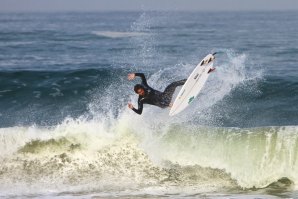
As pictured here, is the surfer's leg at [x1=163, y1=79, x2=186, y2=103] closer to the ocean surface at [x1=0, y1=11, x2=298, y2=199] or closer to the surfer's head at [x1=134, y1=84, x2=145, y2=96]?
the surfer's head at [x1=134, y1=84, x2=145, y2=96]

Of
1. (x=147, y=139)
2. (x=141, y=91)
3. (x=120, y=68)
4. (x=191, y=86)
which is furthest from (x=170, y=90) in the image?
(x=120, y=68)

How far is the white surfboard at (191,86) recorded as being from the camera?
12789 mm

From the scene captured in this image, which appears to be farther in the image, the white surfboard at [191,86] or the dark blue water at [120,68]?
the dark blue water at [120,68]

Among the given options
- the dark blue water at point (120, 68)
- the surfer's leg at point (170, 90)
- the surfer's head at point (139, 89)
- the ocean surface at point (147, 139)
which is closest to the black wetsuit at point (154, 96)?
the surfer's leg at point (170, 90)

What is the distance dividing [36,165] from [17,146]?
0.94 m

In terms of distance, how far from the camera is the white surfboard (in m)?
→ 12.8

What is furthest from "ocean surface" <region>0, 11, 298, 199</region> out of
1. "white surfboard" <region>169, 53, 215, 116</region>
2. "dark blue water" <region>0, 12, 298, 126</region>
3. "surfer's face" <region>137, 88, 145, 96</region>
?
"surfer's face" <region>137, 88, 145, 96</region>

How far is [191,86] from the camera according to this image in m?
13.0

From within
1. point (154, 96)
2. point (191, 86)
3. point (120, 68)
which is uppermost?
point (120, 68)

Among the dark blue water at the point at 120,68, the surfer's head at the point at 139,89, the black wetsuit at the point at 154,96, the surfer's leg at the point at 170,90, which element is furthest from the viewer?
the dark blue water at the point at 120,68

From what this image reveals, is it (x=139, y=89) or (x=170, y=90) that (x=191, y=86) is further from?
(x=139, y=89)

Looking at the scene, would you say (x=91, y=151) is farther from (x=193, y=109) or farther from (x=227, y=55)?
(x=227, y=55)

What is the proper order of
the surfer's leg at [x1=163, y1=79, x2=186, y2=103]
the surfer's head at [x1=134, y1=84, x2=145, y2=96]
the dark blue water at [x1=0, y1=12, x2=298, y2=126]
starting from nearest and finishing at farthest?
the surfer's head at [x1=134, y1=84, x2=145, y2=96], the surfer's leg at [x1=163, y1=79, x2=186, y2=103], the dark blue water at [x1=0, y1=12, x2=298, y2=126]

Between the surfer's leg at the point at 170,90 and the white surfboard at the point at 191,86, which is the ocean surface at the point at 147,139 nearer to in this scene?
the white surfboard at the point at 191,86
